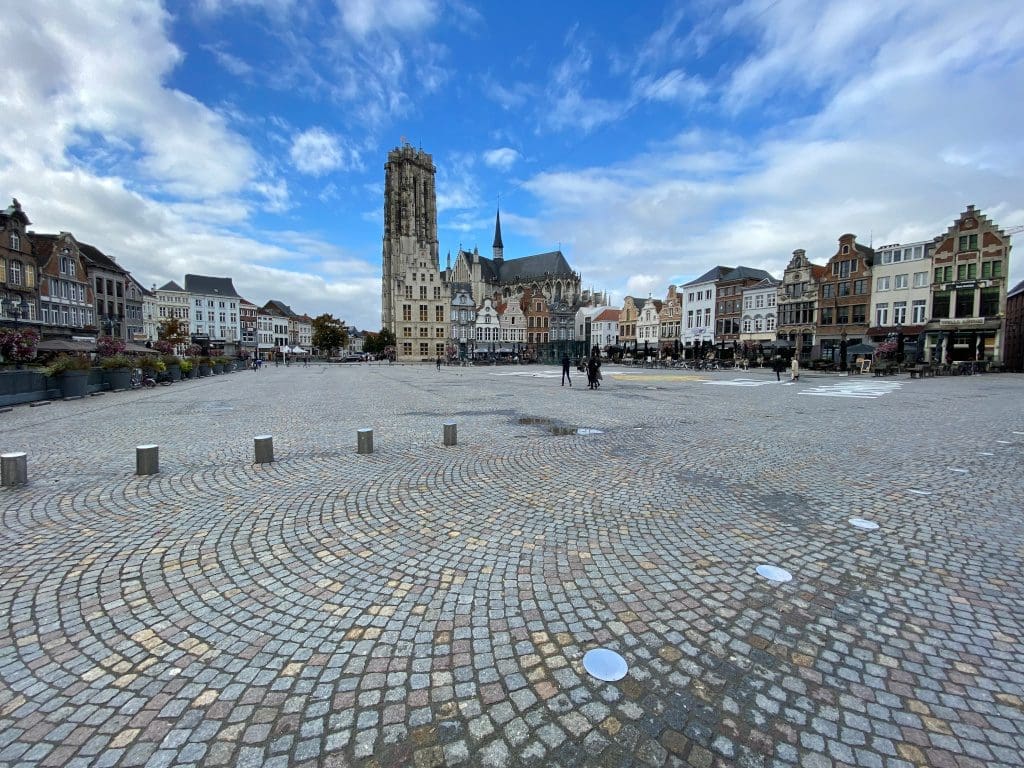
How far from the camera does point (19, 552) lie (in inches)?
164

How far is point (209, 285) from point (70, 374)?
89.1 m

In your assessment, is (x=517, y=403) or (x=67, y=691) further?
(x=517, y=403)

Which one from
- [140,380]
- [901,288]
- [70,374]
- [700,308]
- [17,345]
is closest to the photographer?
[17,345]

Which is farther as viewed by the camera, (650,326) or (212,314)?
(212,314)

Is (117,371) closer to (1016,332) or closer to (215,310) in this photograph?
(1016,332)

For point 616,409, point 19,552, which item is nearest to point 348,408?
point 616,409

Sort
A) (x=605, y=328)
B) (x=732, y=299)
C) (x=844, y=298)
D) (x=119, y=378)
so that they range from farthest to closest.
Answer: (x=605, y=328), (x=732, y=299), (x=844, y=298), (x=119, y=378)

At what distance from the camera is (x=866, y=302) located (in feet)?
151

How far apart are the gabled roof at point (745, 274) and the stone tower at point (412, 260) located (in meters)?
43.2

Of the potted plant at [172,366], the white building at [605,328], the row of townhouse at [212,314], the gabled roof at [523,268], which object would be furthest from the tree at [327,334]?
the potted plant at [172,366]

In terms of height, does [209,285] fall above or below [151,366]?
above

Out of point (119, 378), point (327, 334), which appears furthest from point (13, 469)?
point (327, 334)

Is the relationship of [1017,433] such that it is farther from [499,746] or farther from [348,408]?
[348,408]

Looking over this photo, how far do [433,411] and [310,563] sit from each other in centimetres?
1005
